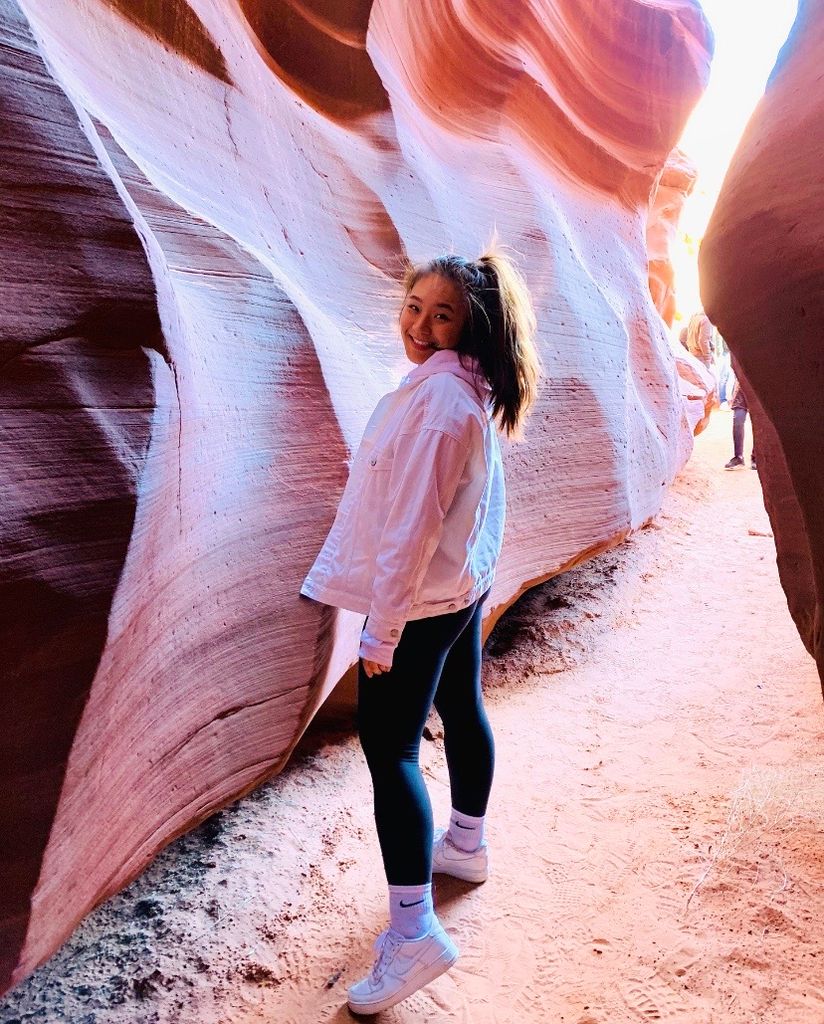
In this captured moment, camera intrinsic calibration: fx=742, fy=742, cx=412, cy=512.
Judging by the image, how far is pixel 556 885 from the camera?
2.25 metres

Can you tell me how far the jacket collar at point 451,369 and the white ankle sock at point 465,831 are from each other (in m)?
1.26

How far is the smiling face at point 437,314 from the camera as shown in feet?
5.44

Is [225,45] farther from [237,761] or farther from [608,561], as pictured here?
[608,561]

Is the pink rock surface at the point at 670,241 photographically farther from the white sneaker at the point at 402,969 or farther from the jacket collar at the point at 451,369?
the white sneaker at the point at 402,969

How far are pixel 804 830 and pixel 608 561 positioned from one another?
8.77 ft

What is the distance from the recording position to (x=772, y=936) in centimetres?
200

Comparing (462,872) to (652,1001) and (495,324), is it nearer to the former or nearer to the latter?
(652,1001)

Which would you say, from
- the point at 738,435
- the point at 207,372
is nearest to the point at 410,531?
the point at 207,372

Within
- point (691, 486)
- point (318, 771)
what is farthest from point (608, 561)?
point (318, 771)

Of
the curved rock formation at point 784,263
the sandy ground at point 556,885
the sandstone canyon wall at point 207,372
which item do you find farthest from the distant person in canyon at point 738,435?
the curved rock formation at point 784,263

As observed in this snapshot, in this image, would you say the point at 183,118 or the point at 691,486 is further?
the point at 691,486

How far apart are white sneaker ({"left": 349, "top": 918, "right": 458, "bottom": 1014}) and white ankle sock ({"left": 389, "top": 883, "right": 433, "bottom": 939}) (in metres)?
0.02

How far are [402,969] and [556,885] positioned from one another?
0.68 metres

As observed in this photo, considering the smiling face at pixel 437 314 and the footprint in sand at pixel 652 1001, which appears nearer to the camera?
the smiling face at pixel 437 314
